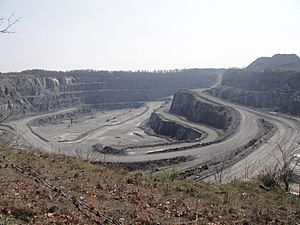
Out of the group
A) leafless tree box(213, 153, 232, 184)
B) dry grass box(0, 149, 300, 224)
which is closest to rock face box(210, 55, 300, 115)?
leafless tree box(213, 153, 232, 184)

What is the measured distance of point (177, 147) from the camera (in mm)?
57812

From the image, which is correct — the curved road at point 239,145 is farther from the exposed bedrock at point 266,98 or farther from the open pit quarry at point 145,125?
the exposed bedrock at point 266,98

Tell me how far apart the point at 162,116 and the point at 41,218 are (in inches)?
3426

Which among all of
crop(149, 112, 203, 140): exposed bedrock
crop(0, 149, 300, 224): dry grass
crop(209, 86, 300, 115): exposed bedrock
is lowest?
crop(149, 112, 203, 140): exposed bedrock

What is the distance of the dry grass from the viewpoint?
1016 centimetres

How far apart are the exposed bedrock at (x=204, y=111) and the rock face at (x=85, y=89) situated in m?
47.4

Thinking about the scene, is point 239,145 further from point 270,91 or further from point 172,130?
point 270,91

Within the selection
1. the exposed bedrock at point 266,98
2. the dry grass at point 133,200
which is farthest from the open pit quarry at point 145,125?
the dry grass at point 133,200

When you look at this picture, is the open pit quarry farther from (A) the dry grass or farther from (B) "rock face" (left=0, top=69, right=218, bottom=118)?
(A) the dry grass

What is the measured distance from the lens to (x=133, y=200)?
1252 centimetres

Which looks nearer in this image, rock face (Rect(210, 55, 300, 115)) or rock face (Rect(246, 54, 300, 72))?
rock face (Rect(210, 55, 300, 115))

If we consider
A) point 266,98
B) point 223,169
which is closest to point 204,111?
point 266,98

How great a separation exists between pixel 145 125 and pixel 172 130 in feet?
59.7

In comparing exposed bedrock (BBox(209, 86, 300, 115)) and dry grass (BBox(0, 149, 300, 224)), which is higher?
dry grass (BBox(0, 149, 300, 224))
